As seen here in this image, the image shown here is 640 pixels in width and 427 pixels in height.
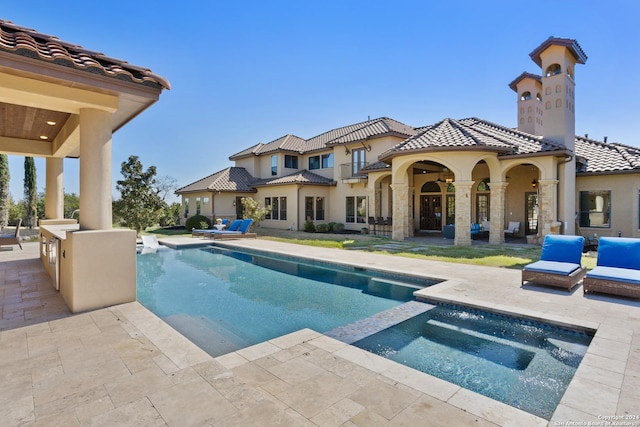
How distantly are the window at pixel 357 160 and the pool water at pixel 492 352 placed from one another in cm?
1726

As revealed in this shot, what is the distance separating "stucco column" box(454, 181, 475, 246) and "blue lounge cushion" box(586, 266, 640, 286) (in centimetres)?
789

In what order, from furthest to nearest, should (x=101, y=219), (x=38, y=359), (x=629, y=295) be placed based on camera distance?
(x=629, y=295), (x=101, y=219), (x=38, y=359)

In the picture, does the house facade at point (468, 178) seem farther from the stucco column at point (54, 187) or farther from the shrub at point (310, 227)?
the stucco column at point (54, 187)

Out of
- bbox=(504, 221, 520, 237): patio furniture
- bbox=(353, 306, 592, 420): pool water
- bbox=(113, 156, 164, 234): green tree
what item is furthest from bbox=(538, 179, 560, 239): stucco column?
bbox=(113, 156, 164, 234): green tree

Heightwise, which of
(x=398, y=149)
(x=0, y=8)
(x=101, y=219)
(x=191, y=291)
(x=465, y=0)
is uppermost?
(x=465, y=0)

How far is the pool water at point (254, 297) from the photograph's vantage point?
236 inches

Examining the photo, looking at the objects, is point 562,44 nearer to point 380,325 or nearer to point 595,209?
→ point 595,209

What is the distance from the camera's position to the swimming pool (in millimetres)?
4281

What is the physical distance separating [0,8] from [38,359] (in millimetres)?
9756

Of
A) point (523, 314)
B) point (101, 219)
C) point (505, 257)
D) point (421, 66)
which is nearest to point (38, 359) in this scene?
point (101, 219)

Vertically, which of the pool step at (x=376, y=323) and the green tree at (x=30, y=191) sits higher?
the green tree at (x=30, y=191)

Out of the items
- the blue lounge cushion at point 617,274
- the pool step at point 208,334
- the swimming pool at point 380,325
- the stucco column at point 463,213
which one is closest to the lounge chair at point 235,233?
the swimming pool at point 380,325

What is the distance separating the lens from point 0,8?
8547 millimetres

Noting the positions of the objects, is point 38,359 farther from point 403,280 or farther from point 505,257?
point 505,257
